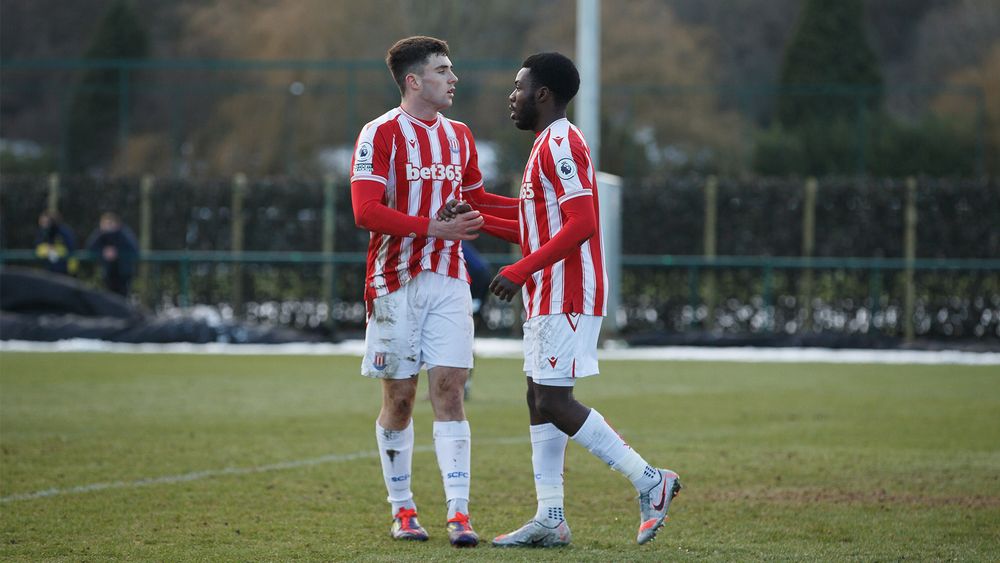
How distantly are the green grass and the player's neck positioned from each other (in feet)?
5.99

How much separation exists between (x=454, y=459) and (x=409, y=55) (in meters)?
1.74

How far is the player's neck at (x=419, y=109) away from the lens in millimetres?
5941

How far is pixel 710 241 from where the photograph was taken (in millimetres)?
21219

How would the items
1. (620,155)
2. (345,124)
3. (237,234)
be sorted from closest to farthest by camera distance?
(237,234)
(620,155)
(345,124)

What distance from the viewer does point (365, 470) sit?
7910mm

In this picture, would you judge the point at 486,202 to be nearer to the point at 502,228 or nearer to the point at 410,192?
the point at 502,228

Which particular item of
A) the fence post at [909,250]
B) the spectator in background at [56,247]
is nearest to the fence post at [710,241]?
the fence post at [909,250]

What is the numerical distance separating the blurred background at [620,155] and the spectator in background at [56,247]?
105 mm

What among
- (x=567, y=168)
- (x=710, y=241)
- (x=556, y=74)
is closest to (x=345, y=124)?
(x=710, y=241)

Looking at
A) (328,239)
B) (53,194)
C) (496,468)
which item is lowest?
(496,468)

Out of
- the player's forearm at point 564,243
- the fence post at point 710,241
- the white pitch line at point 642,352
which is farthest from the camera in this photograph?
the fence post at point 710,241

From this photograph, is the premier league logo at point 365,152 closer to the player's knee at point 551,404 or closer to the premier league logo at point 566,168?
the premier league logo at point 566,168

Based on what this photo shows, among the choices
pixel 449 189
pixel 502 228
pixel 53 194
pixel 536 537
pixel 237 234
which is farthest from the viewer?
pixel 53 194

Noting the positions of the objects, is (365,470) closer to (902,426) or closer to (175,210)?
(902,426)
